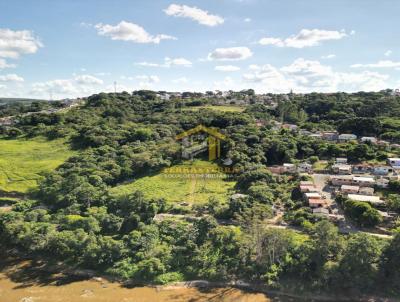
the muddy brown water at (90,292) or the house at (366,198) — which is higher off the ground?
the house at (366,198)

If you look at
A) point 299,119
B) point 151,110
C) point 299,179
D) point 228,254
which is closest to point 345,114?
point 299,119

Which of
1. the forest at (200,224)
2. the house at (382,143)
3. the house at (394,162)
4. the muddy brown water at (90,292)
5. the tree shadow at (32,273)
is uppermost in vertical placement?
the house at (382,143)

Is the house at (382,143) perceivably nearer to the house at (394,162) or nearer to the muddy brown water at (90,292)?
the house at (394,162)

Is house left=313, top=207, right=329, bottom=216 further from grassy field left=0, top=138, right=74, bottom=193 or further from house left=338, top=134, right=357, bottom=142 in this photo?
grassy field left=0, top=138, right=74, bottom=193

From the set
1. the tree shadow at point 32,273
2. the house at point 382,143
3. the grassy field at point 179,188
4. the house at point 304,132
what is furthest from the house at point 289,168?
the tree shadow at point 32,273

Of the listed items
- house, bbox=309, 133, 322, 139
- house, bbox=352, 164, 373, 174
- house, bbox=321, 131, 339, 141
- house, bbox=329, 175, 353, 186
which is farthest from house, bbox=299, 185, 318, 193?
house, bbox=321, 131, 339, 141

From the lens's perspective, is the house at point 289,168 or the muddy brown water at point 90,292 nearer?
the muddy brown water at point 90,292
